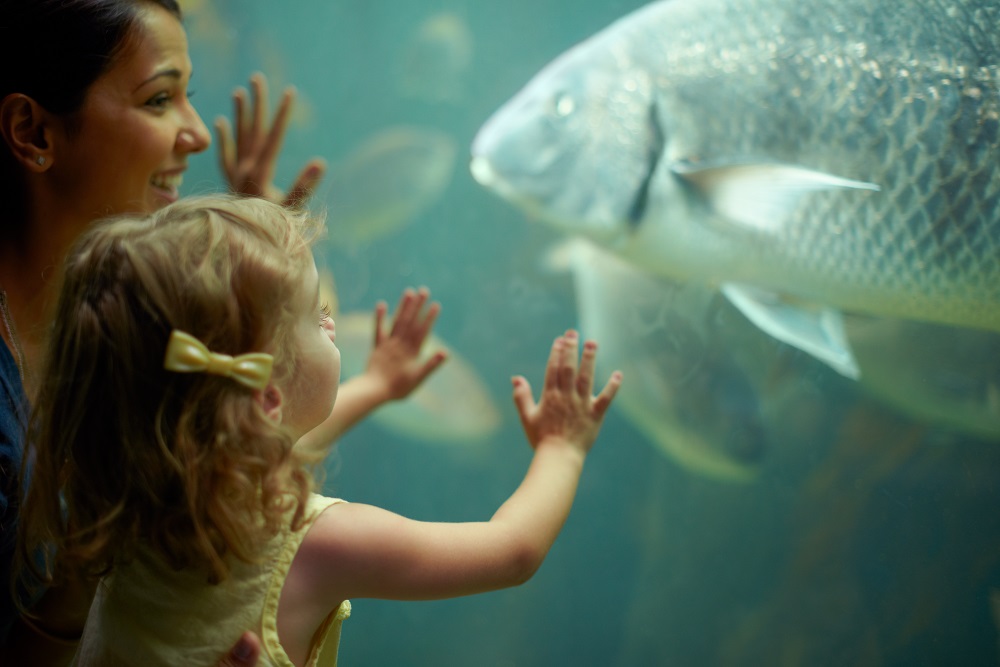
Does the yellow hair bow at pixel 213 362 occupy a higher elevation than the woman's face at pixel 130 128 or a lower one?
lower

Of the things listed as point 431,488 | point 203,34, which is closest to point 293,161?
point 203,34

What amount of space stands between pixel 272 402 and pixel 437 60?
3727mm

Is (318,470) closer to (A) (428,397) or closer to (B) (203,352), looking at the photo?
(B) (203,352)

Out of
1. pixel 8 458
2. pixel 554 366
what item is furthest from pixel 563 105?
pixel 8 458

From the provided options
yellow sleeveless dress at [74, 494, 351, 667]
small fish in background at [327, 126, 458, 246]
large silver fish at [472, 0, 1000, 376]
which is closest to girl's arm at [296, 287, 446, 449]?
large silver fish at [472, 0, 1000, 376]

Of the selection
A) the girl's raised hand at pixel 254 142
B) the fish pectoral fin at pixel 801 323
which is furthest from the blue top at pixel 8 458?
the fish pectoral fin at pixel 801 323

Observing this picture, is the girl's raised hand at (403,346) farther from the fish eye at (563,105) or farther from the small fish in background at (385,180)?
the small fish in background at (385,180)

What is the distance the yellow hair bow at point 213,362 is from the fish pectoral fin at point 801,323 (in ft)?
2.97

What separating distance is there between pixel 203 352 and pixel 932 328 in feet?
3.82

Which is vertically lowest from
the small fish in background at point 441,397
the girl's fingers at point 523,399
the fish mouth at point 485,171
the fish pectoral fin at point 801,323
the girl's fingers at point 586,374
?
the small fish in background at point 441,397

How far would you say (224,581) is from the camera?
0.75 meters

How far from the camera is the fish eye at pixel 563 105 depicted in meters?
1.36

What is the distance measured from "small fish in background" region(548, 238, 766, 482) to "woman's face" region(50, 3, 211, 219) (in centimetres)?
98

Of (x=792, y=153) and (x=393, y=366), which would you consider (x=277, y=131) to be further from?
(x=792, y=153)
